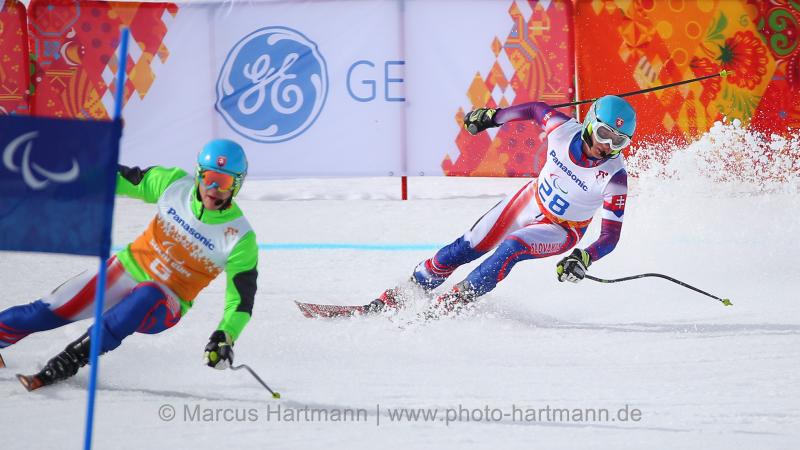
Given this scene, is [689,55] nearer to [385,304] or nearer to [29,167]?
[385,304]

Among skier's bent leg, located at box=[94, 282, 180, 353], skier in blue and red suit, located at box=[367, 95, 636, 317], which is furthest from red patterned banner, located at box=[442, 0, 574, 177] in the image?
skier's bent leg, located at box=[94, 282, 180, 353]

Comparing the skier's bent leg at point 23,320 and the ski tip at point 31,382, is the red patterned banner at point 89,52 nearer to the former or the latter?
the skier's bent leg at point 23,320

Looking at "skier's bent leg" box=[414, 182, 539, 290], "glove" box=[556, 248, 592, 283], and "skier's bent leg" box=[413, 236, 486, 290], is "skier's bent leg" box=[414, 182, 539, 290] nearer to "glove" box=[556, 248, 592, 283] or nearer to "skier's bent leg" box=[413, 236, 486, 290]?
"skier's bent leg" box=[413, 236, 486, 290]

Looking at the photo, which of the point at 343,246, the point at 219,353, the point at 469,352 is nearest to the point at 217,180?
the point at 219,353

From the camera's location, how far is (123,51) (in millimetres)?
3822

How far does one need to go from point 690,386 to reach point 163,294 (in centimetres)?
243

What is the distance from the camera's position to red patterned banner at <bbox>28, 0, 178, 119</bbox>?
33.0 feet

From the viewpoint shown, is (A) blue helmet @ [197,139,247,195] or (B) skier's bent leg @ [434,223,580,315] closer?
(A) blue helmet @ [197,139,247,195]

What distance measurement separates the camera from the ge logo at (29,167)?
403 centimetres

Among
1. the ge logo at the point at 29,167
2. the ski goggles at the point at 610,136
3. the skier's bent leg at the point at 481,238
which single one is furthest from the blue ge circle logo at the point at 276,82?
the ge logo at the point at 29,167

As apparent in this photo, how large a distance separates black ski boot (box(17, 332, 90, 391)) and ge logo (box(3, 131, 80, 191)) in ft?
3.24

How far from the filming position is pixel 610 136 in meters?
6.03

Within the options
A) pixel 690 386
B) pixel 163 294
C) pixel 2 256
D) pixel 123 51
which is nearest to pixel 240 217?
pixel 163 294

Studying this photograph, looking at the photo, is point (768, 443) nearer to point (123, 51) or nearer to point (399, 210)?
point (123, 51)
